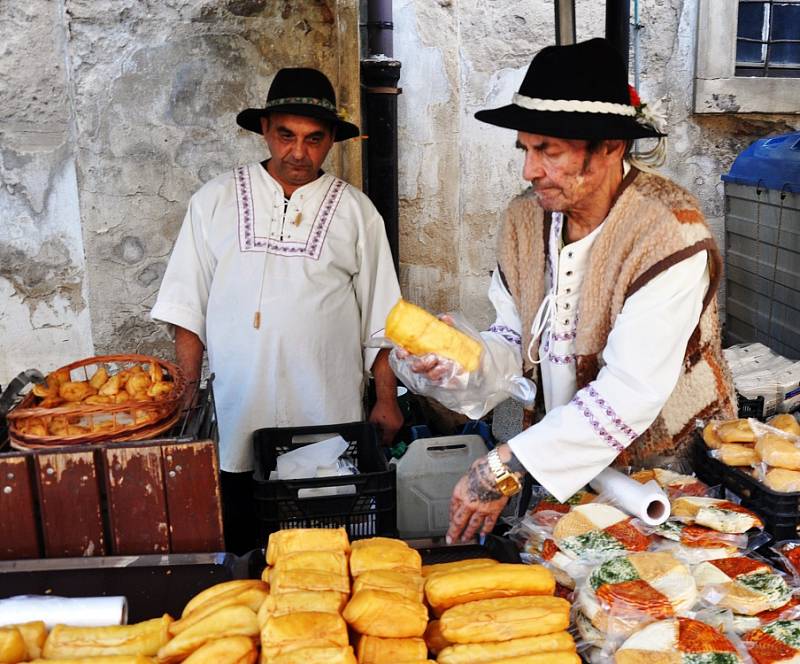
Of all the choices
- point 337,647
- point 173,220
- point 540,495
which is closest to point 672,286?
point 540,495

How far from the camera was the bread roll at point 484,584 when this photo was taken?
162 centimetres

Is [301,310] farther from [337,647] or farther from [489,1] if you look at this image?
[489,1]

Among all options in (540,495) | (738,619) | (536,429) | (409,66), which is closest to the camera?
(738,619)

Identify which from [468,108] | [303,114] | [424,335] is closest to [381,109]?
[468,108]

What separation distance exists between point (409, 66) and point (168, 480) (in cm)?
365

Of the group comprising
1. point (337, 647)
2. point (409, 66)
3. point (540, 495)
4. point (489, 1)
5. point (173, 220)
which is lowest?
point (540, 495)

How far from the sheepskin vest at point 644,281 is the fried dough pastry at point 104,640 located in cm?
A: 139

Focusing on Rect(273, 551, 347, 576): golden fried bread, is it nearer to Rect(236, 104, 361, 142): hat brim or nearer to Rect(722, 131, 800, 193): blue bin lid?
Rect(236, 104, 361, 142): hat brim

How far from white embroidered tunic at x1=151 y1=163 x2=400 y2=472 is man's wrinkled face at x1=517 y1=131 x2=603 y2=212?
1311mm

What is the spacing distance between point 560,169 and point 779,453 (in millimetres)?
942

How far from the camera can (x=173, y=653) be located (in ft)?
4.88

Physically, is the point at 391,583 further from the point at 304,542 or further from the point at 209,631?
the point at 209,631

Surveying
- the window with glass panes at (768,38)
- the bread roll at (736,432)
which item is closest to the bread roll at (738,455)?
the bread roll at (736,432)

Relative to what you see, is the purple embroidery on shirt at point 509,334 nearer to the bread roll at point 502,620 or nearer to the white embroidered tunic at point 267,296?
the white embroidered tunic at point 267,296
